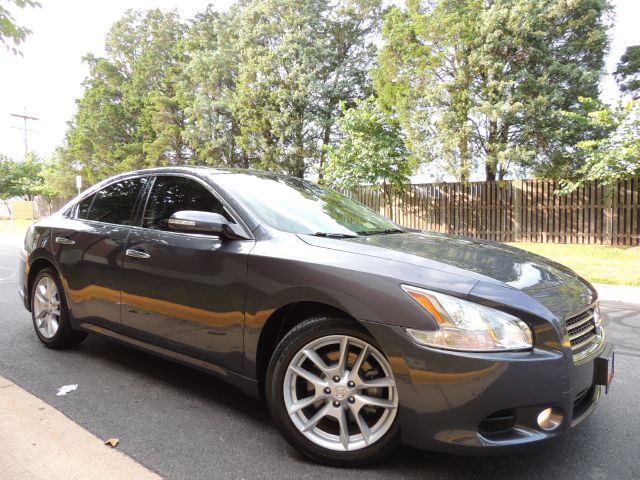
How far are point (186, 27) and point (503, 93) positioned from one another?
87.0ft

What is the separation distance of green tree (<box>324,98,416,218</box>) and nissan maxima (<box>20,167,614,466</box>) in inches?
521

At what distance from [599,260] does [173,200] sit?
409 inches

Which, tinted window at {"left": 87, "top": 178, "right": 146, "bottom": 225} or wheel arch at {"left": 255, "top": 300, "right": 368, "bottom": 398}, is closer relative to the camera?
wheel arch at {"left": 255, "top": 300, "right": 368, "bottom": 398}

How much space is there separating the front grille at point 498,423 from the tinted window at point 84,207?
3571 mm

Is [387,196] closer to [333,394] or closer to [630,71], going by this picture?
[630,71]

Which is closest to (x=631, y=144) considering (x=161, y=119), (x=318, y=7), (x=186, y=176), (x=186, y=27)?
(x=186, y=176)

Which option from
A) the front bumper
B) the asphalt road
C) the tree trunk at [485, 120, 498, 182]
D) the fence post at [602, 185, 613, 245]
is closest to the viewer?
the front bumper

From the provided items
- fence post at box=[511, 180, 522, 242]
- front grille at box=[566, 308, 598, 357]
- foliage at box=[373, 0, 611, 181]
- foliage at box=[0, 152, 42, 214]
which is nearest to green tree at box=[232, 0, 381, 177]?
foliage at box=[373, 0, 611, 181]

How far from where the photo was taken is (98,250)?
3.60 meters

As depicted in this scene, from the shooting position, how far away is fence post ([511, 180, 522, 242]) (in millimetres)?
15648

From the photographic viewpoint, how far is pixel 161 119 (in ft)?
98.1

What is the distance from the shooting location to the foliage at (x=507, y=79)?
49.2ft

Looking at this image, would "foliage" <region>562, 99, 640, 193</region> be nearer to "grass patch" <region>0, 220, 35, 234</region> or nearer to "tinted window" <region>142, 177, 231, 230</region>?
"tinted window" <region>142, 177, 231, 230</region>

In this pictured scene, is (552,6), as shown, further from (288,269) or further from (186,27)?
(186,27)
